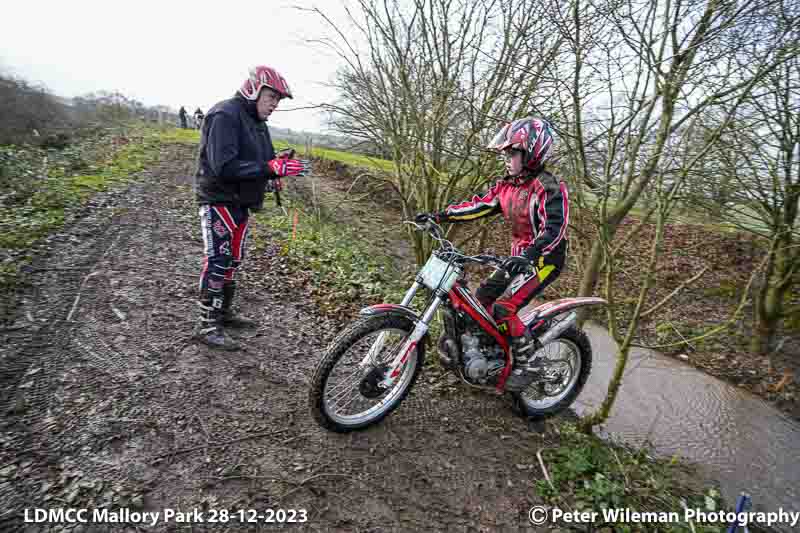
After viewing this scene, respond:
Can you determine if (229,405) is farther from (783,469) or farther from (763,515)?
(783,469)

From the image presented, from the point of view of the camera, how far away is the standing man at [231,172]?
9.77 feet

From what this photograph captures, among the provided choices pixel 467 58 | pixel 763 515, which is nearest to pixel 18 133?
pixel 467 58

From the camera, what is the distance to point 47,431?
7.26 ft

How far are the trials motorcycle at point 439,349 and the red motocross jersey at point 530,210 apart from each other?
0.39 m

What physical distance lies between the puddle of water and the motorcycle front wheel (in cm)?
283

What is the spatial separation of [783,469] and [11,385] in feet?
24.8

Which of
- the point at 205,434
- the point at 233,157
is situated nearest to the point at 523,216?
the point at 233,157

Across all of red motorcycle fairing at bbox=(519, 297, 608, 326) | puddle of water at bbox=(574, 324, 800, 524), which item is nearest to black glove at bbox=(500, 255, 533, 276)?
red motorcycle fairing at bbox=(519, 297, 608, 326)

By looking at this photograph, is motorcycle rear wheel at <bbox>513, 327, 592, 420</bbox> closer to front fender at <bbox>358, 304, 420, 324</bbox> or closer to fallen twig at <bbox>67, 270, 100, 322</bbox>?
front fender at <bbox>358, 304, 420, 324</bbox>

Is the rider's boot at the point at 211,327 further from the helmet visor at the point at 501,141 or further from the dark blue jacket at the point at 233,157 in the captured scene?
the helmet visor at the point at 501,141

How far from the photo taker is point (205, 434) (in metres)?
2.43

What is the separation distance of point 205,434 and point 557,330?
279 centimetres

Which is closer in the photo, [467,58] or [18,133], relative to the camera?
[467,58]

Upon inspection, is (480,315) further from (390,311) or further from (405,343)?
(390,311)
